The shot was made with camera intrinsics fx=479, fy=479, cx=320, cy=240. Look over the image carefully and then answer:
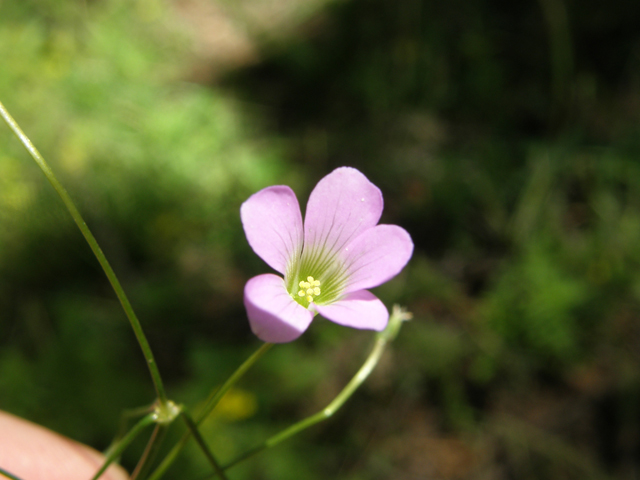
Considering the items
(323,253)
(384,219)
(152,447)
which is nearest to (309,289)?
(323,253)

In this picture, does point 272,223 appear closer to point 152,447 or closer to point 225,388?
point 225,388

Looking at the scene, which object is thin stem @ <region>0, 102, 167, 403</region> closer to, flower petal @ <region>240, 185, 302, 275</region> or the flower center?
flower petal @ <region>240, 185, 302, 275</region>

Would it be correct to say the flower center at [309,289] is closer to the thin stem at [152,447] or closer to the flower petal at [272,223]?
the flower petal at [272,223]

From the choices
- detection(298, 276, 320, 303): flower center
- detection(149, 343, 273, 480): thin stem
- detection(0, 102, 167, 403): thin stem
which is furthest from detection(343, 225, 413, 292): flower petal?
detection(0, 102, 167, 403): thin stem

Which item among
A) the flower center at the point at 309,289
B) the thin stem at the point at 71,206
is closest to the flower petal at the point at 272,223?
the flower center at the point at 309,289

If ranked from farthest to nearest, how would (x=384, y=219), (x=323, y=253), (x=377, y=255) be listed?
(x=384, y=219), (x=323, y=253), (x=377, y=255)

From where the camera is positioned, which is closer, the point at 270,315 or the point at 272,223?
the point at 270,315
